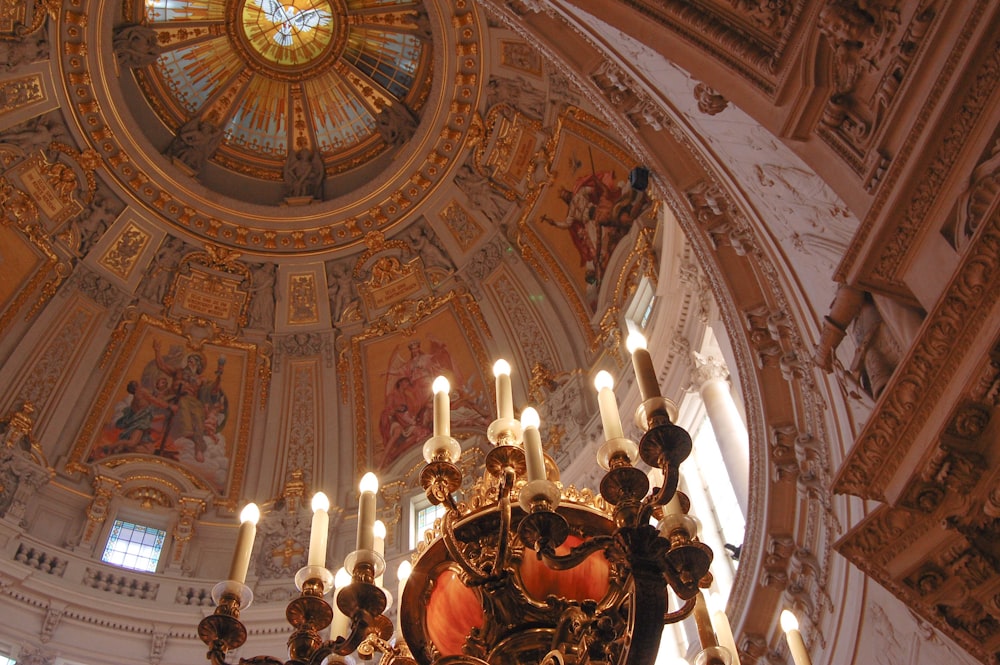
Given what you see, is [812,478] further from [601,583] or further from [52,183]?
[52,183]

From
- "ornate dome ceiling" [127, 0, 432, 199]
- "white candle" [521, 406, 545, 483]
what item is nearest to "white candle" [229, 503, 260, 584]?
"white candle" [521, 406, 545, 483]

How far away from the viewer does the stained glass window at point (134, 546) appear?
1249 centimetres

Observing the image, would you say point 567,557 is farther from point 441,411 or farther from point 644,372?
point 441,411

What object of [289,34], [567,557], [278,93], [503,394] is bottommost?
[567,557]

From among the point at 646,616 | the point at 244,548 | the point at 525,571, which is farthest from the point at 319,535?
the point at 646,616

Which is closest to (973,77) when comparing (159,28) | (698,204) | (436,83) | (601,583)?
(601,583)

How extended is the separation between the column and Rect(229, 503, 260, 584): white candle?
13.4 feet

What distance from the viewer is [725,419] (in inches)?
320

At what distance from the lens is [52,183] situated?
14.4m

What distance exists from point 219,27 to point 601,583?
14.4 meters

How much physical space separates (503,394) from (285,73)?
13034 mm

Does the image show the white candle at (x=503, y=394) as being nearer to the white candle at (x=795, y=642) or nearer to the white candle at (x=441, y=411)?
the white candle at (x=441, y=411)

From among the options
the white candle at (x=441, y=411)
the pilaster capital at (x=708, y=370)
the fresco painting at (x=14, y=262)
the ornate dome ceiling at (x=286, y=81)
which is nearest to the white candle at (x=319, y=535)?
the white candle at (x=441, y=411)

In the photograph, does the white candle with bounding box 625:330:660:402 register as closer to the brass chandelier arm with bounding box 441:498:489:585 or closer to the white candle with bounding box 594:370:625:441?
the white candle with bounding box 594:370:625:441
